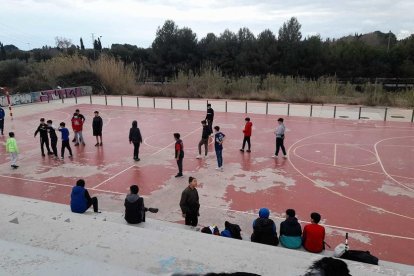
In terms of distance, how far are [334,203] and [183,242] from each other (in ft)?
22.4

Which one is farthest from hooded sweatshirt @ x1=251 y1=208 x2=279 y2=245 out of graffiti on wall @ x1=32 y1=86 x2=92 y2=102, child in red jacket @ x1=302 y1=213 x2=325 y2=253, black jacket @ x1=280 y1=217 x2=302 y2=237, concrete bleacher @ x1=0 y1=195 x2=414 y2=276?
graffiti on wall @ x1=32 y1=86 x2=92 y2=102

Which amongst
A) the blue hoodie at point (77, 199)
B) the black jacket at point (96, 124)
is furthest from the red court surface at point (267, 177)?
the blue hoodie at point (77, 199)

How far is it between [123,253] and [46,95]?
29.8 metres

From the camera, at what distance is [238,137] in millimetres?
18047

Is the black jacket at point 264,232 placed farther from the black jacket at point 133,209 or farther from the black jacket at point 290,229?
the black jacket at point 133,209

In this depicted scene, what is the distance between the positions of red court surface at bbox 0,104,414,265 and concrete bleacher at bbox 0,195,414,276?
416 centimetres

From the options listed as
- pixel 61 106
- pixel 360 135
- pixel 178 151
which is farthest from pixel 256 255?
pixel 61 106

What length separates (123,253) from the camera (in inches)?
166

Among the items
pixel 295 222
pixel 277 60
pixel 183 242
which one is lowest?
pixel 295 222

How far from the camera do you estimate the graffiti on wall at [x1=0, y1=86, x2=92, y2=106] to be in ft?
92.5

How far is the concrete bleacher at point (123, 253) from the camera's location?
3375 millimetres

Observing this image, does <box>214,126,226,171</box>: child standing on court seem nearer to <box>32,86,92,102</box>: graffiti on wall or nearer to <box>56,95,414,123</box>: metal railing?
<box>56,95,414,123</box>: metal railing

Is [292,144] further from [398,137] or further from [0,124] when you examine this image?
[0,124]

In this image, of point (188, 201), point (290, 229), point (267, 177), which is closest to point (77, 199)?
point (188, 201)
